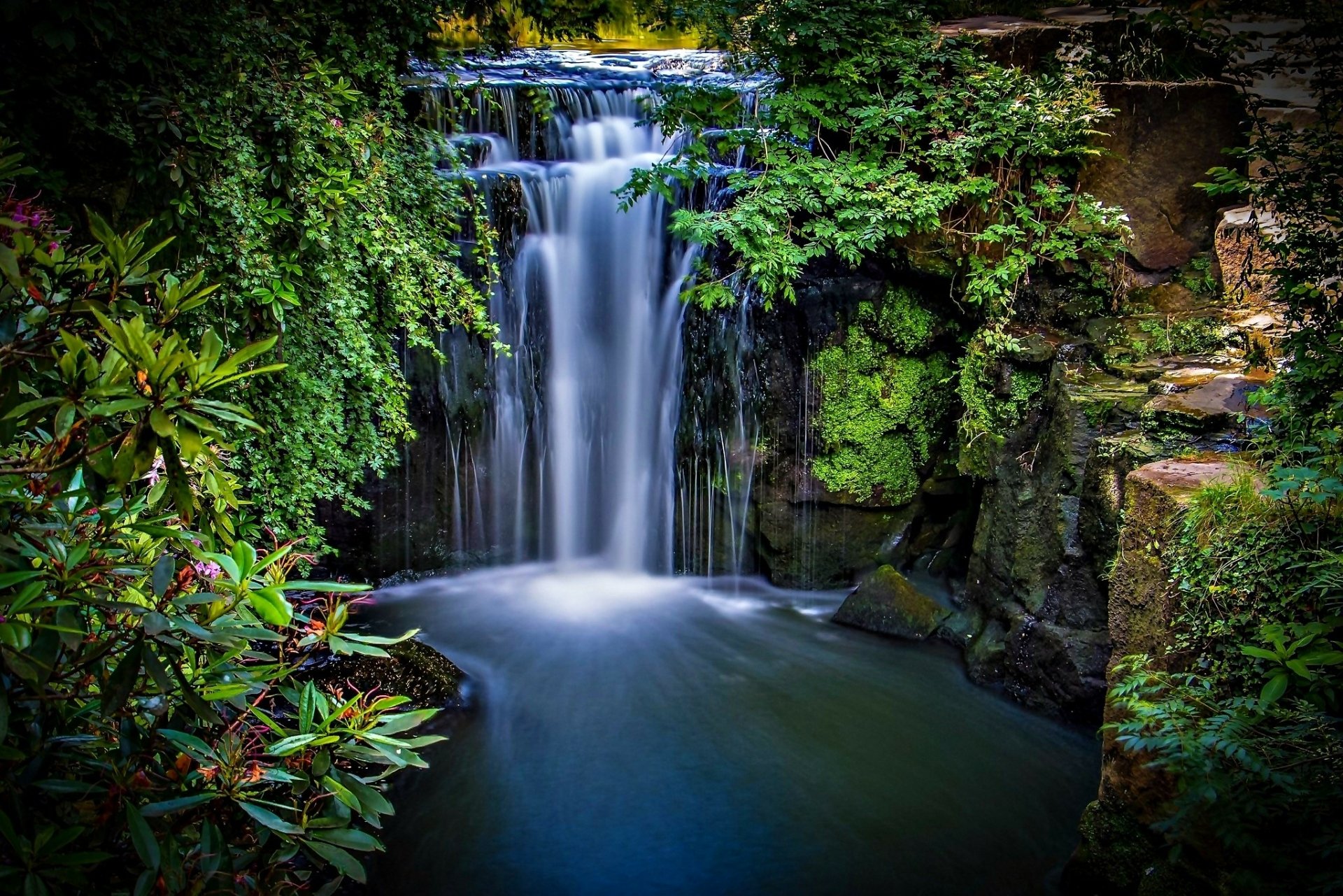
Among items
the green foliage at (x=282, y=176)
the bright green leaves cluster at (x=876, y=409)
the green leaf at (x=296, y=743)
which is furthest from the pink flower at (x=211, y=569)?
the bright green leaves cluster at (x=876, y=409)

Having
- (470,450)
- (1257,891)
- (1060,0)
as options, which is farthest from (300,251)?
(1060,0)

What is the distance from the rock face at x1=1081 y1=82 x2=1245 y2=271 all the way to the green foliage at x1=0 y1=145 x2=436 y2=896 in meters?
6.80

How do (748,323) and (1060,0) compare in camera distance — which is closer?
(748,323)

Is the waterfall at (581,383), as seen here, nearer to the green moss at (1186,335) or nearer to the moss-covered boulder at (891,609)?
the moss-covered boulder at (891,609)

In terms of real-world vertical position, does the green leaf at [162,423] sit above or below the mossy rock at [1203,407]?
below

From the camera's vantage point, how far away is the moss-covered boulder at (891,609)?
674 cm

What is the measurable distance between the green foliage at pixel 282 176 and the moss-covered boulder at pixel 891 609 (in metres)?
3.92

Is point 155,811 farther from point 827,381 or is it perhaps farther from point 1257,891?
point 827,381

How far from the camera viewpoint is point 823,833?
15.0ft

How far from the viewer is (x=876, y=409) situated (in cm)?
765

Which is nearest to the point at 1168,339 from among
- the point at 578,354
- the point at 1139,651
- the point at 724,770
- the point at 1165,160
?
the point at 1165,160

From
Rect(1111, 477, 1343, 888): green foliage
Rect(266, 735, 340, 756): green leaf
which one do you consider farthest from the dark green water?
Rect(266, 735, 340, 756): green leaf

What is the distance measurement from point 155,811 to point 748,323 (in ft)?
21.5

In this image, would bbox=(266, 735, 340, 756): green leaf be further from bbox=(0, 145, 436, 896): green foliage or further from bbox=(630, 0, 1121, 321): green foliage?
bbox=(630, 0, 1121, 321): green foliage
